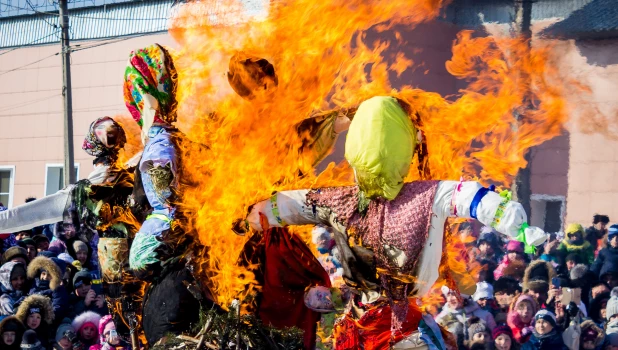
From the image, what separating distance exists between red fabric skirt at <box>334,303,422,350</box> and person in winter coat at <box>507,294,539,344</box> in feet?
12.1

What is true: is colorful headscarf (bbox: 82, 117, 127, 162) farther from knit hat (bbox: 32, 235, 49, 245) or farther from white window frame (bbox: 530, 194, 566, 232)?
white window frame (bbox: 530, 194, 566, 232)

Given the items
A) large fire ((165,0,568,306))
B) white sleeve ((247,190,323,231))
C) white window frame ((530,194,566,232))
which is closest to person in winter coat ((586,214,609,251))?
white window frame ((530,194,566,232))

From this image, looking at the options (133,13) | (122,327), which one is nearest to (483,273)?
(122,327)

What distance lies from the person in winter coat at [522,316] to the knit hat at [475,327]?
10.3 inches

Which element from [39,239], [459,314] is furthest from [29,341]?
[459,314]

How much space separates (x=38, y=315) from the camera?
7.84m

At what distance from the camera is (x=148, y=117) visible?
4500 mm

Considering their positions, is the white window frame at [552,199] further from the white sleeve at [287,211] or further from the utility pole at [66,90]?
the white sleeve at [287,211]

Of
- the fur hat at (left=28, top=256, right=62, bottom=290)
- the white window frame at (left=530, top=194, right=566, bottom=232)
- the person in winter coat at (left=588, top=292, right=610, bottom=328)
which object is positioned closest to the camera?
the person in winter coat at (left=588, top=292, right=610, bottom=328)

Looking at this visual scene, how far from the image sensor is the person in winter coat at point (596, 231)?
31.5 ft

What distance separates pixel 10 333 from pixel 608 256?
18.6 feet

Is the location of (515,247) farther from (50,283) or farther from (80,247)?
(50,283)

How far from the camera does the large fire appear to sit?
4078mm

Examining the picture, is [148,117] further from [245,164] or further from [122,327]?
[122,327]
